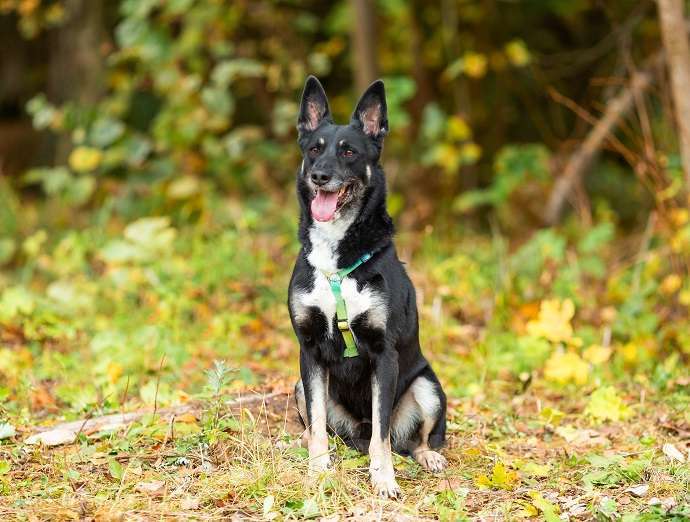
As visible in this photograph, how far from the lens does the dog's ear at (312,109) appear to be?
14.2 feet

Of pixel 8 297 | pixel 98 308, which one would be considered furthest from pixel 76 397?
pixel 98 308

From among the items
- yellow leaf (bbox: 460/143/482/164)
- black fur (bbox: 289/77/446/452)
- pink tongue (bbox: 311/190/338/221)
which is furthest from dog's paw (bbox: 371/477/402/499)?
yellow leaf (bbox: 460/143/482/164)

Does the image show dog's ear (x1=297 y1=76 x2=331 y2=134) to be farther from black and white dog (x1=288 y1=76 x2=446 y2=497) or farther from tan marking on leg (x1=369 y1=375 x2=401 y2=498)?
tan marking on leg (x1=369 y1=375 x2=401 y2=498)

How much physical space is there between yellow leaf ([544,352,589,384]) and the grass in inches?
0.5

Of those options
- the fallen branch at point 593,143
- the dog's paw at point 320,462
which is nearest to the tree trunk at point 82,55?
the fallen branch at point 593,143

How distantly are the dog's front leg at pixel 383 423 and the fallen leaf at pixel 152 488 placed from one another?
0.90m

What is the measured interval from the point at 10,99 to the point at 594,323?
12501mm

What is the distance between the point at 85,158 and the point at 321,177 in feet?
16.2

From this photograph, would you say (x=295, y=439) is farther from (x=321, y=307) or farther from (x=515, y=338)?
(x=515, y=338)

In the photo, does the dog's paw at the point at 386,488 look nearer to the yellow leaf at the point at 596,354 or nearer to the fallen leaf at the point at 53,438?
the fallen leaf at the point at 53,438

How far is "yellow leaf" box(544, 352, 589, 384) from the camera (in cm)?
526

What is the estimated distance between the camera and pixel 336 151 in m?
4.04

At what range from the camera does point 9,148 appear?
45.9 ft

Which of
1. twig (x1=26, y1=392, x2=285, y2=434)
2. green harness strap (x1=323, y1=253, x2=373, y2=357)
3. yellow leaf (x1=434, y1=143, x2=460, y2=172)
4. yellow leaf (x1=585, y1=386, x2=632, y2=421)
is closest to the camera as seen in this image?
green harness strap (x1=323, y1=253, x2=373, y2=357)
